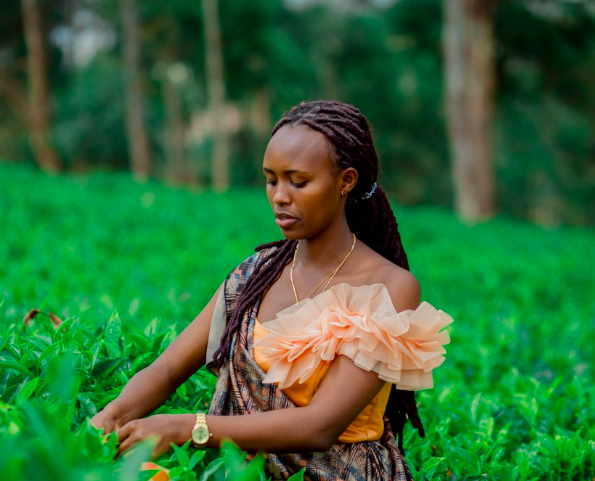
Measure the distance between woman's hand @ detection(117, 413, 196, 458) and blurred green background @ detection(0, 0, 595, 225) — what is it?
43.4 feet

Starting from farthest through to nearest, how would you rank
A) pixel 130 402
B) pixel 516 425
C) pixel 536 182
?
pixel 536 182 → pixel 516 425 → pixel 130 402

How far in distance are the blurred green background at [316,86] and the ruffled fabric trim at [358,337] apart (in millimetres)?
12950

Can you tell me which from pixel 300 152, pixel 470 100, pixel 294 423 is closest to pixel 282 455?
pixel 294 423

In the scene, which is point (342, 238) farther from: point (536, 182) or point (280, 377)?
point (536, 182)

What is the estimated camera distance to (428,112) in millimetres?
32094

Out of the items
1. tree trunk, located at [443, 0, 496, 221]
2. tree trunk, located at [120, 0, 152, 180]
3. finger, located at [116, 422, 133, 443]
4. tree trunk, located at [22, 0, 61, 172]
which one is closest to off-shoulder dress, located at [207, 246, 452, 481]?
finger, located at [116, 422, 133, 443]

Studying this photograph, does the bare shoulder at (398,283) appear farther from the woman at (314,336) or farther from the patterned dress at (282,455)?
the patterned dress at (282,455)

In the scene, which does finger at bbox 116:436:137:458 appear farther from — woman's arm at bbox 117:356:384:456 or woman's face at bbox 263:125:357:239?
woman's face at bbox 263:125:357:239

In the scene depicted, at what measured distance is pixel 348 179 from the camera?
2.16m

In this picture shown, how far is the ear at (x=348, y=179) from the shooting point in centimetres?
213

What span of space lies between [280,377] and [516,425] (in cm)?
174

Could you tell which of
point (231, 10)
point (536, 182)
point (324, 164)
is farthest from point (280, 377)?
point (536, 182)

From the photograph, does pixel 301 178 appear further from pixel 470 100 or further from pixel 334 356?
pixel 470 100

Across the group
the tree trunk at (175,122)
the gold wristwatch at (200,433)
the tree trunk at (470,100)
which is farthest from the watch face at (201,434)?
the tree trunk at (175,122)
